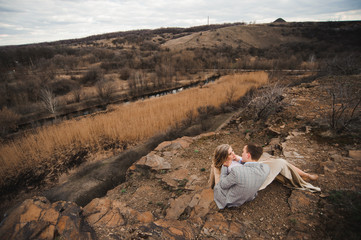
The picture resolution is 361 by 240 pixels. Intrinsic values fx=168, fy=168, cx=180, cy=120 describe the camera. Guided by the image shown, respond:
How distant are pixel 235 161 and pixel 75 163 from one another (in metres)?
6.45

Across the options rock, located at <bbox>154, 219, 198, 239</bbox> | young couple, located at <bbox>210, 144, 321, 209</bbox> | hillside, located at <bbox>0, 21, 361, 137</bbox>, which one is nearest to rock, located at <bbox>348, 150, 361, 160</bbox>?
young couple, located at <bbox>210, 144, 321, 209</bbox>

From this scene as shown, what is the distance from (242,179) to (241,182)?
0.05 meters

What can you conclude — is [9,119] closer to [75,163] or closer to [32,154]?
[32,154]

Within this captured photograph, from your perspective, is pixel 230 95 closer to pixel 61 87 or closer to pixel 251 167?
pixel 251 167

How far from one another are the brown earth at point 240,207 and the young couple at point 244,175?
21 cm

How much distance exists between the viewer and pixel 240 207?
9.02ft

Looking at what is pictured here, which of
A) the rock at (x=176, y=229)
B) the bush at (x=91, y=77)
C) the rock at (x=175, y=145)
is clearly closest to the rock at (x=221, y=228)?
the rock at (x=176, y=229)

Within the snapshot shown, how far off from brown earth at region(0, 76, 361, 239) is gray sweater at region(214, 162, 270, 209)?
0.34 metres

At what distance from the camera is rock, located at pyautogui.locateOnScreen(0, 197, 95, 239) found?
2.17 meters

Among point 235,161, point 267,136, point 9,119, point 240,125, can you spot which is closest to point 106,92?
point 9,119

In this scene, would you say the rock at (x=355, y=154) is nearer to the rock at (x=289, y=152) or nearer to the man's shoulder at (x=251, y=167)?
the rock at (x=289, y=152)

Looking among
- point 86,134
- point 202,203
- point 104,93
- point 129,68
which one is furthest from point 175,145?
point 129,68

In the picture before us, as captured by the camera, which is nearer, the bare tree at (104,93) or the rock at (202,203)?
the rock at (202,203)

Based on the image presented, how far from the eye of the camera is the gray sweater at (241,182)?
2348mm
